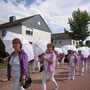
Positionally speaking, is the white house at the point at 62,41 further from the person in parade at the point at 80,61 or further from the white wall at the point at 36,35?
the person in parade at the point at 80,61

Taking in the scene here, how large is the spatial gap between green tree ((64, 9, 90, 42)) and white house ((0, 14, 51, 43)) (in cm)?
727

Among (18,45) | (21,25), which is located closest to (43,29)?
(21,25)

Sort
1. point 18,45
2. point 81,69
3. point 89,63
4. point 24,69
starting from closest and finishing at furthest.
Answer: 1. point 24,69
2. point 18,45
3. point 81,69
4. point 89,63

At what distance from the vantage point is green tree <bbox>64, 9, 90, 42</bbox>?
23.9 metres

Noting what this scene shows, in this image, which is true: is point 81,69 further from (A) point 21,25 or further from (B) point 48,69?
(A) point 21,25

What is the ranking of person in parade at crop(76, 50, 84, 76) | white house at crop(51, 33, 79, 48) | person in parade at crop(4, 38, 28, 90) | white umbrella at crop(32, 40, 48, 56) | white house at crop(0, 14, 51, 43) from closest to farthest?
person in parade at crop(4, 38, 28, 90)
white umbrella at crop(32, 40, 48, 56)
person in parade at crop(76, 50, 84, 76)
white house at crop(0, 14, 51, 43)
white house at crop(51, 33, 79, 48)

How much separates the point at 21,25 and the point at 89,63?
49.4 feet

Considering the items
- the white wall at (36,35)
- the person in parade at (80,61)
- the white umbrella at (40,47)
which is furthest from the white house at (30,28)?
the person in parade at (80,61)

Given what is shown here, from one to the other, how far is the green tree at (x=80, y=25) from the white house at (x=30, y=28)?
23.9 feet

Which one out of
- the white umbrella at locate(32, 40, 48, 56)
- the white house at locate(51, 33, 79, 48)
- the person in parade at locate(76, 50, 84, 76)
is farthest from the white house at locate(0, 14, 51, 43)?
the person in parade at locate(76, 50, 84, 76)

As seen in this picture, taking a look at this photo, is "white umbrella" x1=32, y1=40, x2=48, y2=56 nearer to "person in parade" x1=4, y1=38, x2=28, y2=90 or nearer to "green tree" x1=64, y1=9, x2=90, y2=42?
"person in parade" x1=4, y1=38, x2=28, y2=90

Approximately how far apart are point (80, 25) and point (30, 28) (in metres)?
9.69

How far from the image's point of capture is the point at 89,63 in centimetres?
1204

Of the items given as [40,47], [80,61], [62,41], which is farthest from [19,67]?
[62,41]
